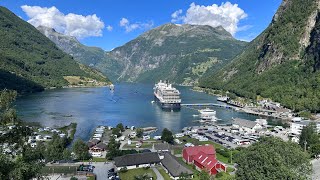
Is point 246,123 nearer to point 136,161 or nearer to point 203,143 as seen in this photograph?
point 203,143

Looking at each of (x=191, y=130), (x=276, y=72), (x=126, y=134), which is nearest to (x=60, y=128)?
(x=126, y=134)

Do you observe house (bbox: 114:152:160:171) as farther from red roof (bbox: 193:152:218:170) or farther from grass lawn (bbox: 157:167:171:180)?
red roof (bbox: 193:152:218:170)

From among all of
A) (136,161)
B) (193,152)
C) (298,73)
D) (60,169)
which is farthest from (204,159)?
(298,73)

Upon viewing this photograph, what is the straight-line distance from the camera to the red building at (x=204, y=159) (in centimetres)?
5418

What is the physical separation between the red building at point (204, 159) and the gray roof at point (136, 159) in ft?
18.5

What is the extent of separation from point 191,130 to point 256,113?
154 ft

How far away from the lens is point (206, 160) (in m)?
56.1

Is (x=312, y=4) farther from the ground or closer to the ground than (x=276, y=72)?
farther from the ground

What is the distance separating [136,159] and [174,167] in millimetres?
7510

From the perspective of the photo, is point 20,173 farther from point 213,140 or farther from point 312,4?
point 312,4

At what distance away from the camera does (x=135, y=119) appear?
115562 mm

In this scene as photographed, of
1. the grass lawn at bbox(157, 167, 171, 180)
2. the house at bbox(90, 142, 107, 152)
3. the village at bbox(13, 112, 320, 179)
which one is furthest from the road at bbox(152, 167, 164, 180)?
the house at bbox(90, 142, 107, 152)

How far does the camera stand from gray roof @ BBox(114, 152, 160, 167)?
2267 inches

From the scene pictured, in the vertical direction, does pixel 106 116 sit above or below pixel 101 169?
above
